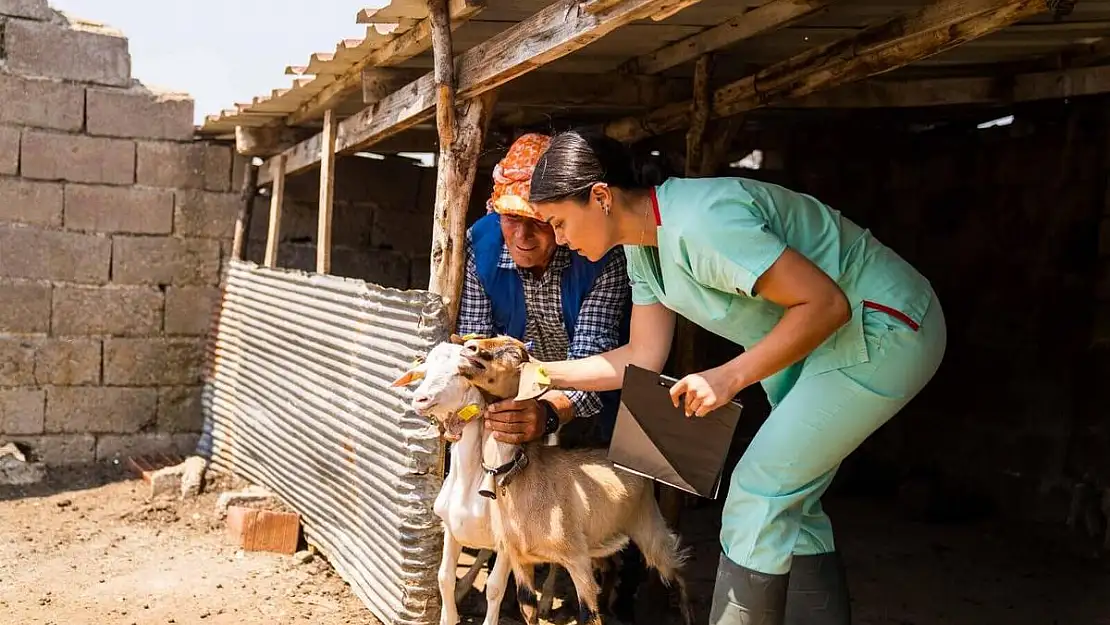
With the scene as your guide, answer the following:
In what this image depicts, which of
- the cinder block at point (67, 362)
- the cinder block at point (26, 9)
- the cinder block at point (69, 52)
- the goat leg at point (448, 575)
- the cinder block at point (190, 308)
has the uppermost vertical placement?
the cinder block at point (26, 9)

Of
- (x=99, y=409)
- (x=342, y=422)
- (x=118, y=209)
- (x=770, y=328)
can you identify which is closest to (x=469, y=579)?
→ (x=342, y=422)

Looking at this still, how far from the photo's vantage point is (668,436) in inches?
153

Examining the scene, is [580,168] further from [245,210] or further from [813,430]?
[245,210]

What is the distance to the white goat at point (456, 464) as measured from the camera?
450 cm

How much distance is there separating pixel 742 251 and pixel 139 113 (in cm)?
726

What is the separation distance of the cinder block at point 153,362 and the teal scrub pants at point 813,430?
22.9ft

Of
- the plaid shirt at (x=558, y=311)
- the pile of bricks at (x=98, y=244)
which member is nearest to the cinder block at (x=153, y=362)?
the pile of bricks at (x=98, y=244)

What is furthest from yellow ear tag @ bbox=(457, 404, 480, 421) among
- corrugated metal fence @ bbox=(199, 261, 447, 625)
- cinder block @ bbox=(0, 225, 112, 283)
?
cinder block @ bbox=(0, 225, 112, 283)

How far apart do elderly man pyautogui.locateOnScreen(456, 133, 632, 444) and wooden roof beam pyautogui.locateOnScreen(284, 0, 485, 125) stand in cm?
62

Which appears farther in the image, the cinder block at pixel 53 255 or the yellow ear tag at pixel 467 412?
the cinder block at pixel 53 255

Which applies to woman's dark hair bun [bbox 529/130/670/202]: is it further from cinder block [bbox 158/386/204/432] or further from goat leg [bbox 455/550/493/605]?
cinder block [bbox 158/386/204/432]

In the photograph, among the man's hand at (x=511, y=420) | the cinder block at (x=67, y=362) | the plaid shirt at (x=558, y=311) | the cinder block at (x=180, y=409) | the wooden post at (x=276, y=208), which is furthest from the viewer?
the cinder block at (x=180, y=409)

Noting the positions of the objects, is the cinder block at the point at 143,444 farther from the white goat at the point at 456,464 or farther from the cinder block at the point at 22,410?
the white goat at the point at 456,464

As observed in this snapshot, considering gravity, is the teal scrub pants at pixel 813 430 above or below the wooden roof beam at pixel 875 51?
below
